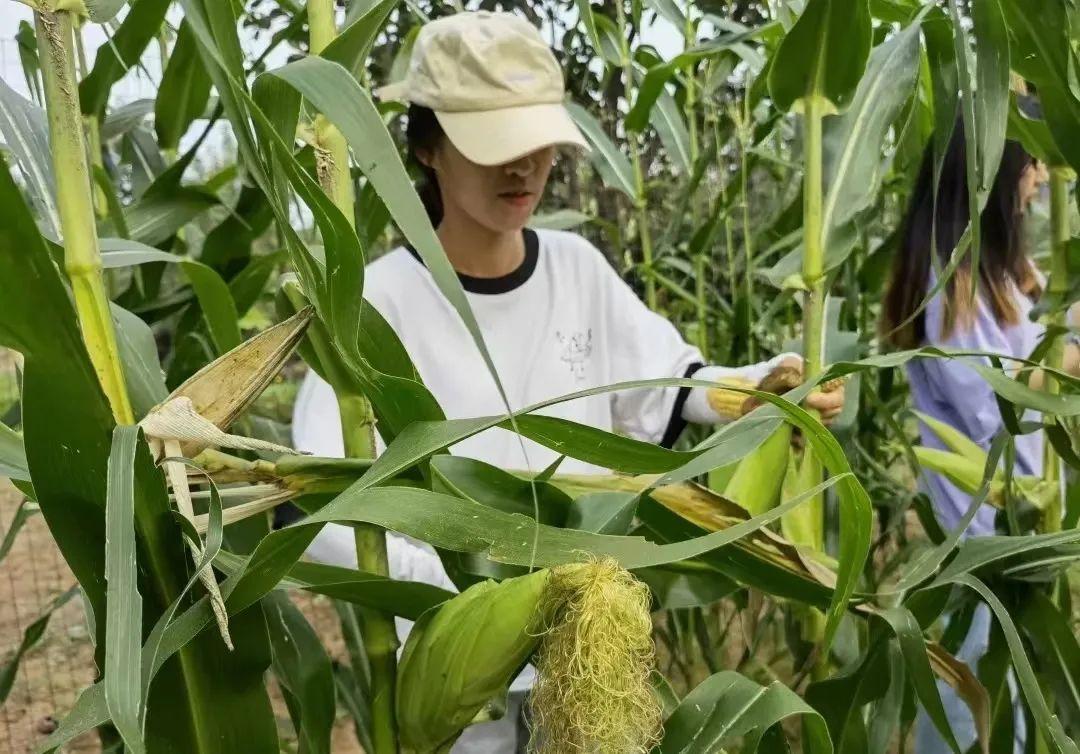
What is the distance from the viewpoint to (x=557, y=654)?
33 cm

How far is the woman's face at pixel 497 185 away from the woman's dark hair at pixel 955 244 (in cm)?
47

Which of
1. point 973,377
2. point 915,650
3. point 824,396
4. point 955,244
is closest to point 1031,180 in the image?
point 955,244

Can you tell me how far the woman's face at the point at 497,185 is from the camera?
77 cm

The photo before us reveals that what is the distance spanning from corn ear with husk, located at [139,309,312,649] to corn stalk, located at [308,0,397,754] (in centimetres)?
6

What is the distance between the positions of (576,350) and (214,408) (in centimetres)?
56

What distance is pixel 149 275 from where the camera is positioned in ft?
2.69

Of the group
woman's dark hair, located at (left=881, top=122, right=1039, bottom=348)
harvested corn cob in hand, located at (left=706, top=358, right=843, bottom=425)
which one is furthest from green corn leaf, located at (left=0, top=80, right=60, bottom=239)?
woman's dark hair, located at (left=881, top=122, right=1039, bottom=348)

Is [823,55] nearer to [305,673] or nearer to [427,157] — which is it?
[427,157]

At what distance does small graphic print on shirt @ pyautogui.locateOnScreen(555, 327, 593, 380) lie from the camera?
0.87 metres

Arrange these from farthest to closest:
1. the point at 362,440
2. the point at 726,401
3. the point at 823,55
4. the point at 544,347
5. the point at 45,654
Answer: the point at 45,654 → the point at 544,347 → the point at 726,401 → the point at 823,55 → the point at 362,440

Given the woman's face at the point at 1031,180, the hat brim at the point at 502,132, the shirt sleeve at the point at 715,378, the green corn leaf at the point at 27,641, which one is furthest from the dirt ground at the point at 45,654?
the woman's face at the point at 1031,180

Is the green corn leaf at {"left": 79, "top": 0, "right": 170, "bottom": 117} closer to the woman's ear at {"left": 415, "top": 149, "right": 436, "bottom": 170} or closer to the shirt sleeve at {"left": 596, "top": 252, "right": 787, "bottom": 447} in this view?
the woman's ear at {"left": 415, "top": 149, "right": 436, "bottom": 170}

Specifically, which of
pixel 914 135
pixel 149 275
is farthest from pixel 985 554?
pixel 149 275

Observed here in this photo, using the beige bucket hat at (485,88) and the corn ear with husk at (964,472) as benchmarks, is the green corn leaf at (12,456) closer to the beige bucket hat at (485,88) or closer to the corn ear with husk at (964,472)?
the beige bucket hat at (485,88)
